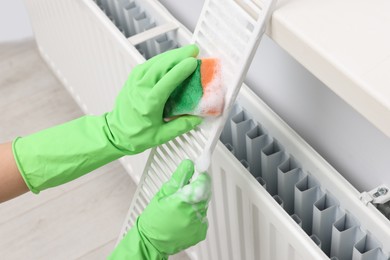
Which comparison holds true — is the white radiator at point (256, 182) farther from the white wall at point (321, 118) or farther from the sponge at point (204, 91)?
the sponge at point (204, 91)

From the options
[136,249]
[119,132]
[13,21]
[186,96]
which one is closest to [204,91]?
[186,96]

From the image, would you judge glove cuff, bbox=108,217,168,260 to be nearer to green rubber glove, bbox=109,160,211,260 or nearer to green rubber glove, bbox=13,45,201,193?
green rubber glove, bbox=109,160,211,260

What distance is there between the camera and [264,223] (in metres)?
1.02

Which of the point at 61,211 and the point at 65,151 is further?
the point at 61,211

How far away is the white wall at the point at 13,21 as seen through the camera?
2174 millimetres

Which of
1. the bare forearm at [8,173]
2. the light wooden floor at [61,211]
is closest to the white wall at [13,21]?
the light wooden floor at [61,211]

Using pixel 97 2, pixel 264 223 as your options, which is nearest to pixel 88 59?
pixel 97 2

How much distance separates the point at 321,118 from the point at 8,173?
52 centimetres

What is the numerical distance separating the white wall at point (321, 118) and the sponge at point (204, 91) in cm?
18

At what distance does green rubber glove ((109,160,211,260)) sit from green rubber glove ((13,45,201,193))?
7 centimetres

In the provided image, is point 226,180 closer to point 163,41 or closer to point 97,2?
point 163,41

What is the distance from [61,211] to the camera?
1.79 m

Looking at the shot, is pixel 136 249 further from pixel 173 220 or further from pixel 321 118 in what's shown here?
pixel 321 118

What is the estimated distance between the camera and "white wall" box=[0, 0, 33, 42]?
2.17 meters
